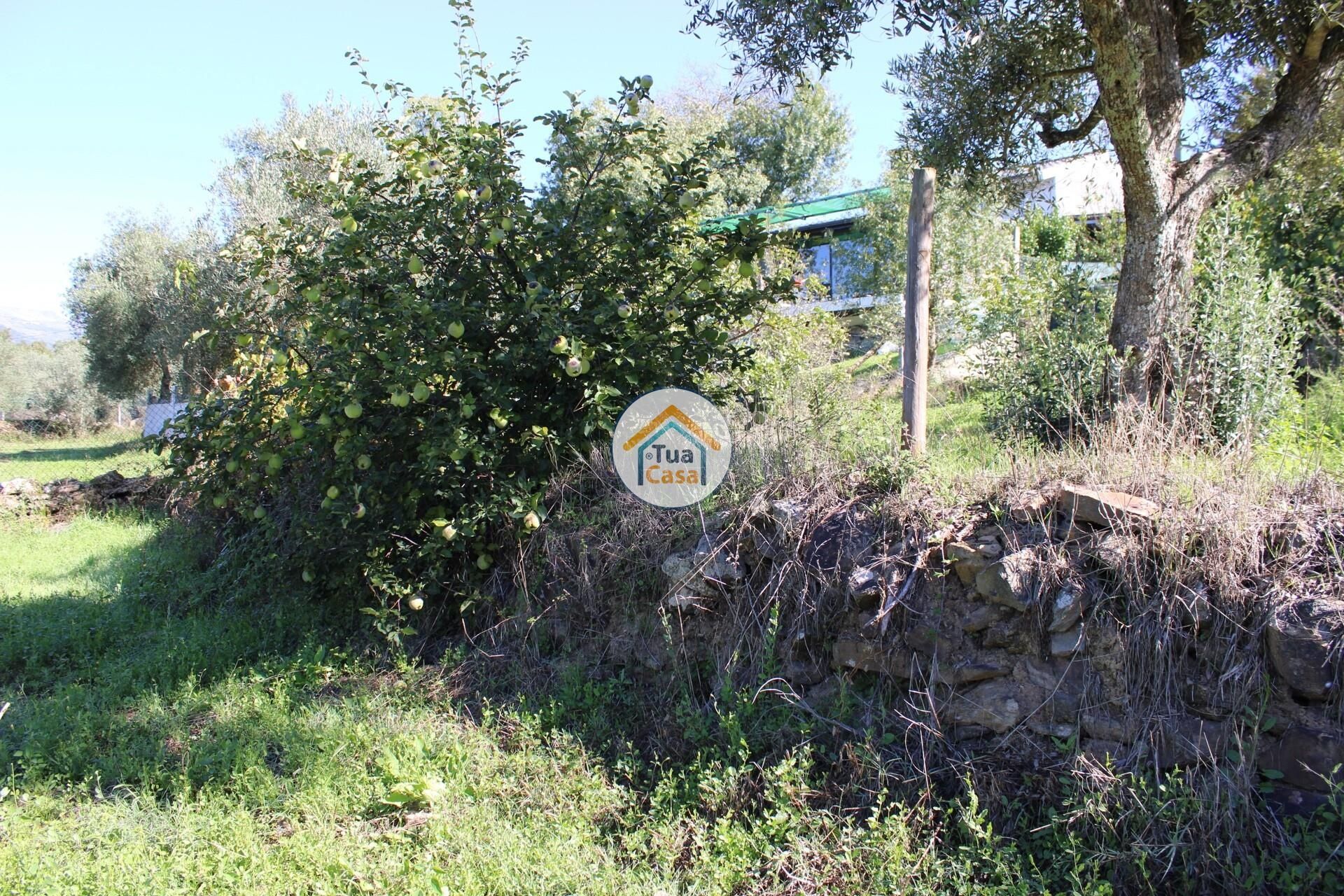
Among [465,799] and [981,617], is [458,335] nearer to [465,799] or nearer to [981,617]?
[465,799]

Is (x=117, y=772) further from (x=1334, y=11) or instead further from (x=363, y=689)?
(x=1334, y=11)

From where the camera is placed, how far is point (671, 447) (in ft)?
15.5

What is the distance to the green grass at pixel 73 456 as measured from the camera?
1396 cm

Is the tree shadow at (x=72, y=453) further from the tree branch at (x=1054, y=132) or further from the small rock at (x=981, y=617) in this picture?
→ the small rock at (x=981, y=617)

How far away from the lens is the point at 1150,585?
3309 mm

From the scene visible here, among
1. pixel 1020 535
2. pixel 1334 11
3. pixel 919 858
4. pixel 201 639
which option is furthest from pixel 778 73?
pixel 201 639

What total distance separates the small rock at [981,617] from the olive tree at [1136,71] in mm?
1998

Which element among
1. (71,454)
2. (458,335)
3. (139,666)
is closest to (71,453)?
(71,454)

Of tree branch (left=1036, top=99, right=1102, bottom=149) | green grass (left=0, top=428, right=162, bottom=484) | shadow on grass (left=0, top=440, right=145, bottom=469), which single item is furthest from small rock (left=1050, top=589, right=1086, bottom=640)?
shadow on grass (left=0, top=440, right=145, bottom=469)

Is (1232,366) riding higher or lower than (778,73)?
lower

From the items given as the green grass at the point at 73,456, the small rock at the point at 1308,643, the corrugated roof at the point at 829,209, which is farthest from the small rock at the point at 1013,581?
the corrugated roof at the point at 829,209

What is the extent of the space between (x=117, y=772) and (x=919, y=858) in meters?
3.70

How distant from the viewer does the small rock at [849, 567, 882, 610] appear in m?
3.76

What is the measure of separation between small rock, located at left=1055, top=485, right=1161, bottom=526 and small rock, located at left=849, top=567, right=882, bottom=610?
862 mm
